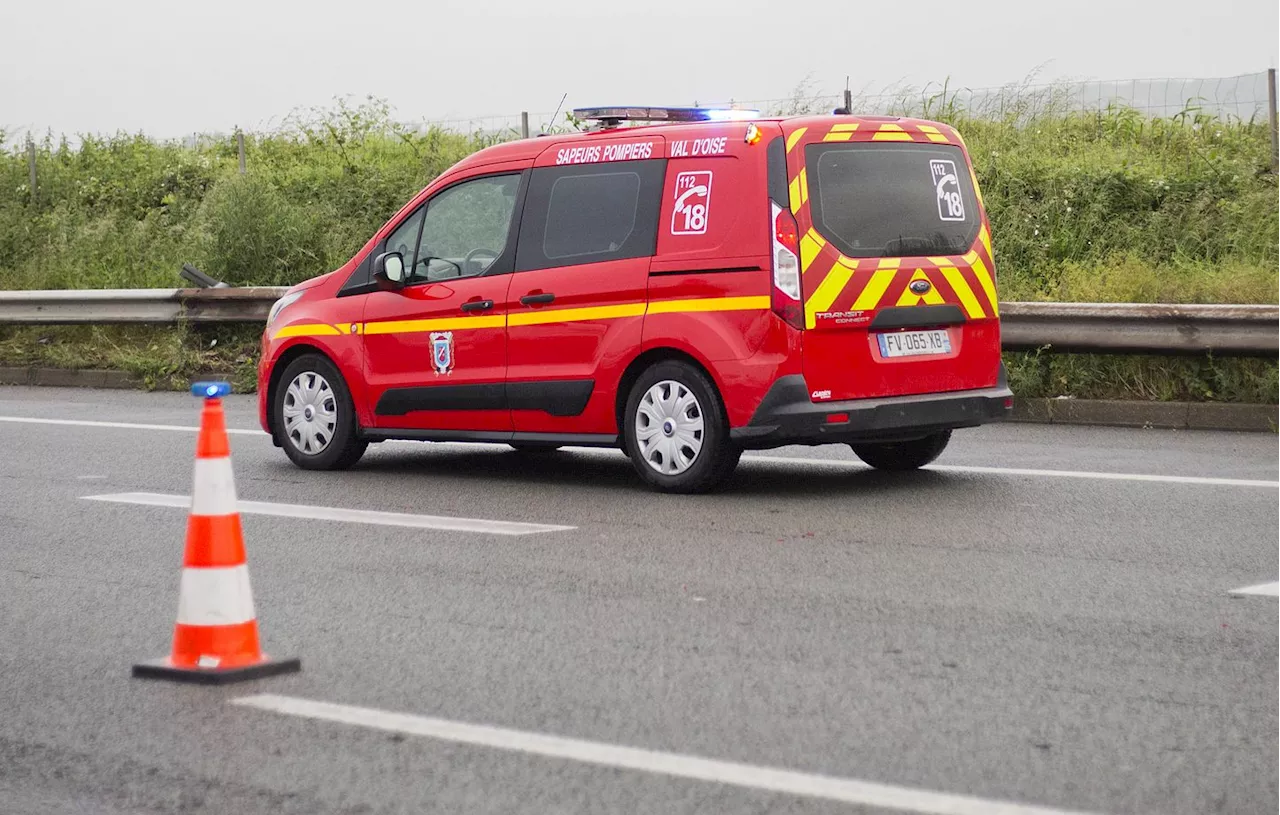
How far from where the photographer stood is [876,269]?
8562 mm

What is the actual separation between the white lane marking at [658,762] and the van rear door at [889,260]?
405cm

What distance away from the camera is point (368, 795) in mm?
4047

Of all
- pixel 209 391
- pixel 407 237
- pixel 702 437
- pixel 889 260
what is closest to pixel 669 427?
pixel 702 437

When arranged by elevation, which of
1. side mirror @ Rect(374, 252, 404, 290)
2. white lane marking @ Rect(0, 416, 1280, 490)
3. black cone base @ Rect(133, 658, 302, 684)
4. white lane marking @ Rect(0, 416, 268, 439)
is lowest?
white lane marking @ Rect(0, 416, 268, 439)

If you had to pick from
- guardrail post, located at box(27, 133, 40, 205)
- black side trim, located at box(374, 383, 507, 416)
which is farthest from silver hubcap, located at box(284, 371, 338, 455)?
guardrail post, located at box(27, 133, 40, 205)

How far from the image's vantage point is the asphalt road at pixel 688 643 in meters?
4.14

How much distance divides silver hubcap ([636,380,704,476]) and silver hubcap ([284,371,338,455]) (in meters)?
2.30

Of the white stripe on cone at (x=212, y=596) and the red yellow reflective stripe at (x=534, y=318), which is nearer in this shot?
the white stripe on cone at (x=212, y=596)

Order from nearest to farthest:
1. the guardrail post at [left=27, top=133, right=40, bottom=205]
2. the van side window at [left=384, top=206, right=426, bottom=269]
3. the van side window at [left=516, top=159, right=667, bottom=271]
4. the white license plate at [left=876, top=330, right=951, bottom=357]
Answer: the white license plate at [left=876, top=330, right=951, bottom=357] < the van side window at [left=516, top=159, right=667, bottom=271] < the van side window at [left=384, top=206, right=426, bottom=269] < the guardrail post at [left=27, top=133, right=40, bottom=205]

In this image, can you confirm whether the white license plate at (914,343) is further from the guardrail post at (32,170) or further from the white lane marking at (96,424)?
the guardrail post at (32,170)

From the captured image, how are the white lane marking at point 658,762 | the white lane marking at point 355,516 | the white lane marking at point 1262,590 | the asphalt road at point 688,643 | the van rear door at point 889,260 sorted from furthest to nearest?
the van rear door at point 889,260 < the white lane marking at point 355,516 < the white lane marking at point 1262,590 < the asphalt road at point 688,643 < the white lane marking at point 658,762

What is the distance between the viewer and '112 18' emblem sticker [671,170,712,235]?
8648 millimetres

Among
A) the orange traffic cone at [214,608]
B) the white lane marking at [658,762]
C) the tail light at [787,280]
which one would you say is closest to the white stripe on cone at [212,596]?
the orange traffic cone at [214,608]

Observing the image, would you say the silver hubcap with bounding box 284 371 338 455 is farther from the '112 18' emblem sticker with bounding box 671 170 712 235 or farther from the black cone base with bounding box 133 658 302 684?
the black cone base with bounding box 133 658 302 684
